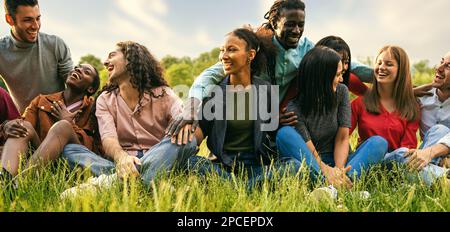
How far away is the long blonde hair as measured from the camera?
4184 mm

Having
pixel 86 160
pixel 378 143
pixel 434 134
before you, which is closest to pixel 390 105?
pixel 434 134

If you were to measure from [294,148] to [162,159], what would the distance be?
94cm

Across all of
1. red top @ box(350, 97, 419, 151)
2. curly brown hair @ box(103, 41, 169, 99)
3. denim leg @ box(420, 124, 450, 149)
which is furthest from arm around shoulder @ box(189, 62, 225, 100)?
denim leg @ box(420, 124, 450, 149)

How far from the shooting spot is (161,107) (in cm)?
407

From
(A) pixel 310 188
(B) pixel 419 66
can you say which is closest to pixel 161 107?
(A) pixel 310 188

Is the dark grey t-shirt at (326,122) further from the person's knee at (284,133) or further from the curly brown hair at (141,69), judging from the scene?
the curly brown hair at (141,69)

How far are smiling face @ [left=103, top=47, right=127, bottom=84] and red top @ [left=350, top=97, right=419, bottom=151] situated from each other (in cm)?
192

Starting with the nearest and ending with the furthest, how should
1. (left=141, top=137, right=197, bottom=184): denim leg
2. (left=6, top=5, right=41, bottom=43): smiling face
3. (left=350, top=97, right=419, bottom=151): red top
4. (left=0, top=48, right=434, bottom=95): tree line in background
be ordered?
(left=141, top=137, right=197, bottom=184): denim leg < (left=350, top=97, right=419, bottom=151): red top < (left=6, top=5, right=41, bottom=43): smiling face < (left=0, top=48, right=434, bottom=95): tree line in background

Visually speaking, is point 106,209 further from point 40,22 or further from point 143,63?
point 40,22

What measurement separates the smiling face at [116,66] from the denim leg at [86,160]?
63 centimetres

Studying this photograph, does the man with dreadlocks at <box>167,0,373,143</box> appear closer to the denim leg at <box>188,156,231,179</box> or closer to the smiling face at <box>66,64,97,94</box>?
the denim leg at <box>188,156,231,179</box>

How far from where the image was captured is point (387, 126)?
162 inches

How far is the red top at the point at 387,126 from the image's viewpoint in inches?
162
